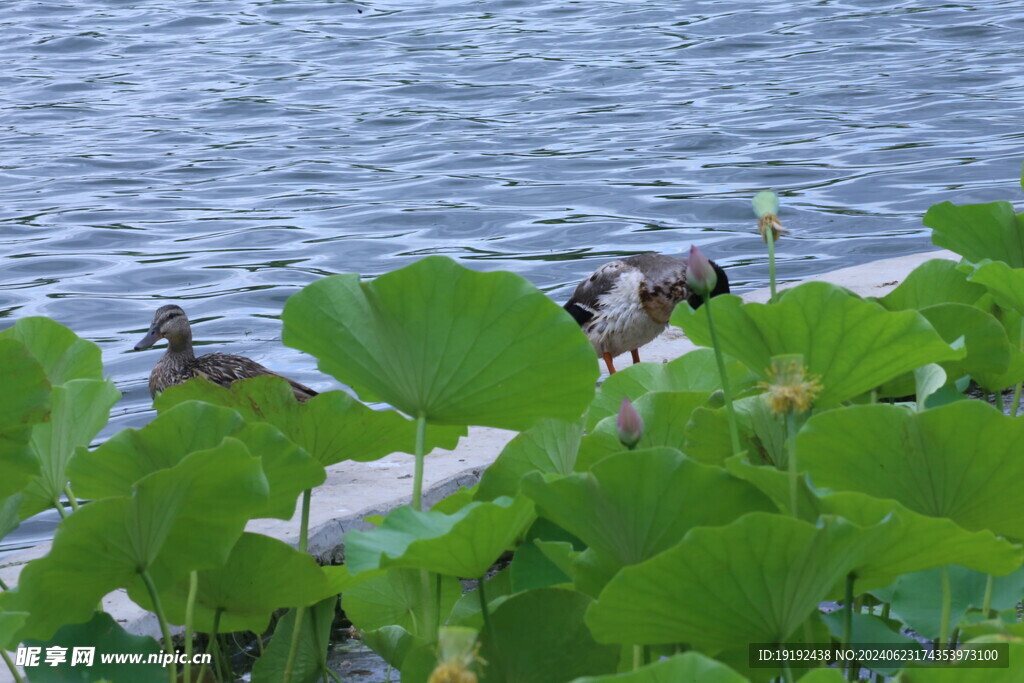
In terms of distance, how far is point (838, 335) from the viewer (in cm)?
161

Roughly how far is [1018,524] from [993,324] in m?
0.55

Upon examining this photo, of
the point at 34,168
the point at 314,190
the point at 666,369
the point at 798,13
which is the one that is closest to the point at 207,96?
the point at 34,168

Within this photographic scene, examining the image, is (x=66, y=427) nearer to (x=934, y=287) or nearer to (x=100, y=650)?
(x=100, y=650)

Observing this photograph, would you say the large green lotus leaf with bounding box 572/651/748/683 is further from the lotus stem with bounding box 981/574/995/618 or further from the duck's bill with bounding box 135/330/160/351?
the duck's bill with bounding box 135/330/160/351

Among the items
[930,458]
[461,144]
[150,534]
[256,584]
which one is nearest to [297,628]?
[256,584]

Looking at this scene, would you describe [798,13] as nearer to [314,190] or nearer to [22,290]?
[314,190]

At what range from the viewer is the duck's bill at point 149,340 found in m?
6.32

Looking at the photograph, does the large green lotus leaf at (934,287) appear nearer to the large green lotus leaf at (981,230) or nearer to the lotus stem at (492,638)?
the large green lotus leaf at (981,230)

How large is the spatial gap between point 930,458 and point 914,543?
0.19 metres

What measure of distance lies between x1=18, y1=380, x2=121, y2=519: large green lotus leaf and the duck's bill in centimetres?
453

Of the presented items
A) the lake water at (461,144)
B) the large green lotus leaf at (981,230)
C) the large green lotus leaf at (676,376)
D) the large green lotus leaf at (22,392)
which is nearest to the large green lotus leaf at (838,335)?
the large green lotus leaf at (676,376)

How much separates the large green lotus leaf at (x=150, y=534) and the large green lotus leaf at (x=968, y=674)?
26.9 inches

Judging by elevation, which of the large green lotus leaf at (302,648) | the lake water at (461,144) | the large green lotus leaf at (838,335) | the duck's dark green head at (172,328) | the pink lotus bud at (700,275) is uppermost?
the pink lotus bud at (700,275)

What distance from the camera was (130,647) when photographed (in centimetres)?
169
